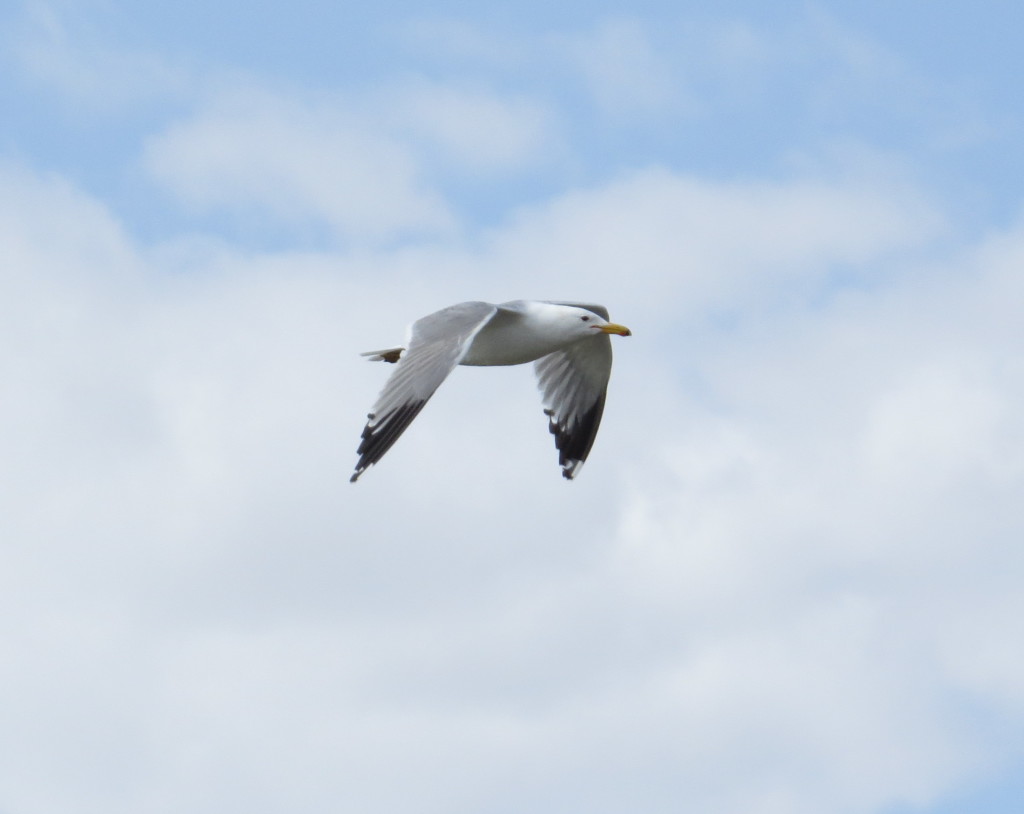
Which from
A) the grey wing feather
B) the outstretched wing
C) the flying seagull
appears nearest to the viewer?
the outstretched wing

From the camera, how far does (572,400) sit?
14.3 meters

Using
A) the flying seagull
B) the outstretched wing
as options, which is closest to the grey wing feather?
the flying seagull

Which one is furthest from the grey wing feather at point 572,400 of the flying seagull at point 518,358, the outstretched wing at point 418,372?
the outstretched wing at point 418,372

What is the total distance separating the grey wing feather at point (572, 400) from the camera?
14164mm

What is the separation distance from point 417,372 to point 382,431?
62 centimetres

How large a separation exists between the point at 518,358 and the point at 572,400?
5.49ft

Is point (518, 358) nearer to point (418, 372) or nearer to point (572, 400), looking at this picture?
point (572, 400)

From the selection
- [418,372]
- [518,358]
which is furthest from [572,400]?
[418,372]

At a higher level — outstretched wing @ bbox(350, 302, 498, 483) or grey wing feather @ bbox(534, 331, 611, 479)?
grey wing feather @ bbox(534, 331, 611, 479)

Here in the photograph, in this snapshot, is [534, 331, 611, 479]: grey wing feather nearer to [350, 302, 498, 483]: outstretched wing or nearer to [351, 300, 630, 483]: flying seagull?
[351, 300, 630, 483]: flying seagull

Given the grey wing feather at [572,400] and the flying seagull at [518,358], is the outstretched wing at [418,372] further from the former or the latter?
the grey wing feather at [572,400]

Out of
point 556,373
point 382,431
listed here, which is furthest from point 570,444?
point 382,431

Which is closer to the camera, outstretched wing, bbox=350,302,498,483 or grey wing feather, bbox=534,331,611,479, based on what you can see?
outstretched wing, bbox=350,302,498,483

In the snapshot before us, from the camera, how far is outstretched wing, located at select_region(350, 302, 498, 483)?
400 inches
